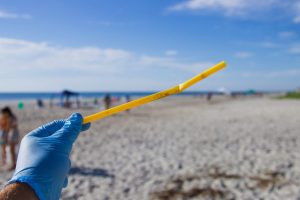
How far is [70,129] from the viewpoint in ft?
6.84

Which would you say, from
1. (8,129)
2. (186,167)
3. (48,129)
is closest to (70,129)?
(48,129)

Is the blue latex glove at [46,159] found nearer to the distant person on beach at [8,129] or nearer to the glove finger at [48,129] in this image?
the glove finger at [48,129]

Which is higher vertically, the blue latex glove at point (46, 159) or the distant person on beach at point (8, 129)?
the blue latex glove at point (46, 159)

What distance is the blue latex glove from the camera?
5.51 ft

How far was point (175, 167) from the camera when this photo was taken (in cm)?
716

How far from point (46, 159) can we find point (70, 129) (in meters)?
0.30

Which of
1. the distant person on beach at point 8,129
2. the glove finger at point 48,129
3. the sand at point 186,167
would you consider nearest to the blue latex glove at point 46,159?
the glove finger at point 48,129

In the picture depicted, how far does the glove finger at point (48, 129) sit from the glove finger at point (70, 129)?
9 cm

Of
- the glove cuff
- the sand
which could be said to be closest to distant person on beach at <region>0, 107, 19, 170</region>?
the sand

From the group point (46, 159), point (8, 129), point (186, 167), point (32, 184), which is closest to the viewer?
point (32, 184)

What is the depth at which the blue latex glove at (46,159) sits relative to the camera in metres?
1.68

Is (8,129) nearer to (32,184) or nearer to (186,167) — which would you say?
(186,167)

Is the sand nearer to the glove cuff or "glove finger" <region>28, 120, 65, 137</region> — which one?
"glove finger" <region>28, 120, 65, 137</region>

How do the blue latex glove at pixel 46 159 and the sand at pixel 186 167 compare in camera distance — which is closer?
the blue latex glove at pixel 46 159
